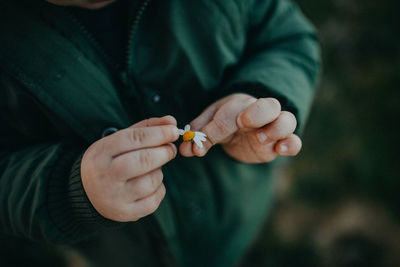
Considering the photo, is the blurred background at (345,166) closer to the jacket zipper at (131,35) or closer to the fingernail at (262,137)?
the fingernail at (262,137)

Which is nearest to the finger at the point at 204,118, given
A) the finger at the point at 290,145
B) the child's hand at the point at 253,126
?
the child's hand at the point at 253,126

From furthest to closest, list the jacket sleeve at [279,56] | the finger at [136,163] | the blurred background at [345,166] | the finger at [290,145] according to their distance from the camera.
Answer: the blurred background at [345,166] < the jacket sleeve at [279,56] < the finger at [290,145] < the finger at [136,163]

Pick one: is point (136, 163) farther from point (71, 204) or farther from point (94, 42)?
point (94, 42)

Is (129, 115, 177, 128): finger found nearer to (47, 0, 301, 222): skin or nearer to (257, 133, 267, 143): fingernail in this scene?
(47, 0, 301, 222): skin

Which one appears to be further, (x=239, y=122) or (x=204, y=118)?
(x=204, y=118)

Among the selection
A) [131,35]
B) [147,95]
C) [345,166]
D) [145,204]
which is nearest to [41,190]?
[145,204]

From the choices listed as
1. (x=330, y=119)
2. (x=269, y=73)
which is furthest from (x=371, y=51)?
(x=269, y=73)
